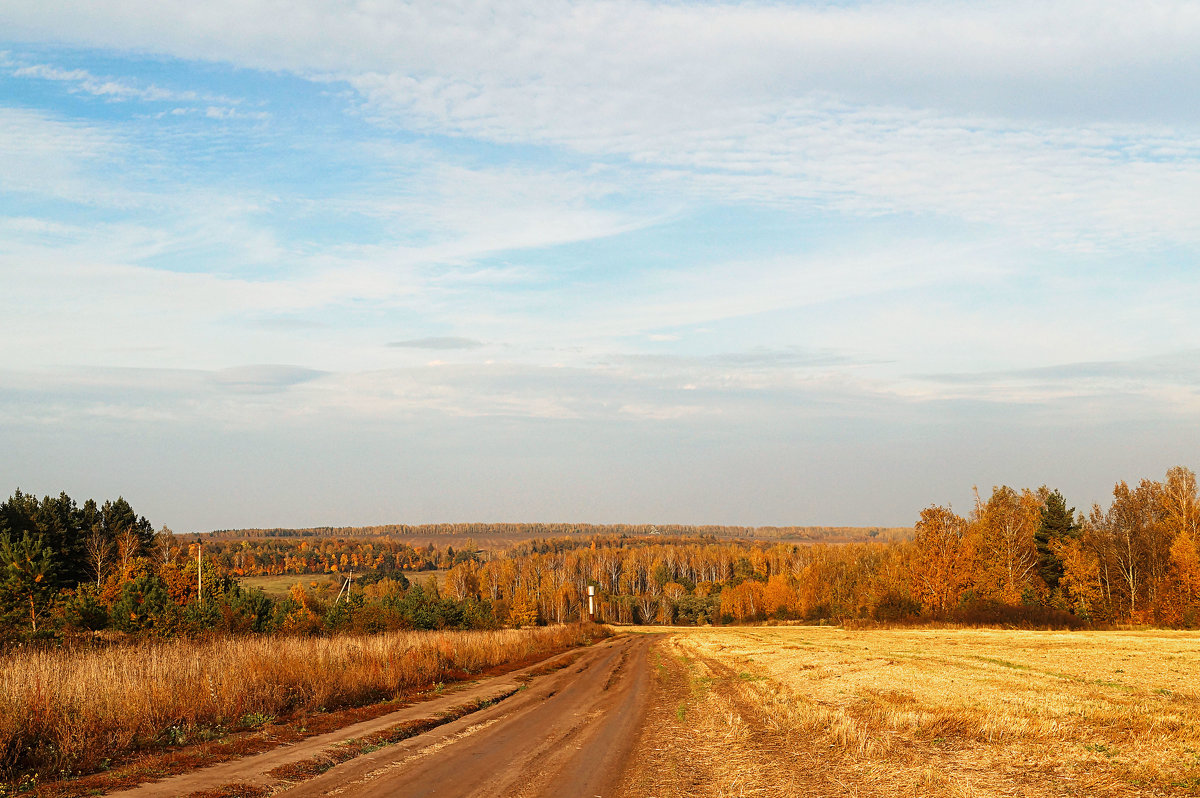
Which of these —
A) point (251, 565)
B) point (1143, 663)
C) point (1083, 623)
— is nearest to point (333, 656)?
point (1143, 663)

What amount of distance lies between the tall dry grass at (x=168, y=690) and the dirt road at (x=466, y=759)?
7.57ft

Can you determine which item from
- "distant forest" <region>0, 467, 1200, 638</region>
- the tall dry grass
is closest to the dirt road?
the tall dry grass

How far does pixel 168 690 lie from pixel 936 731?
16.1 metres

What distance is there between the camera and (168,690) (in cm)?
1584

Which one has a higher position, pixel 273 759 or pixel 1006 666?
pixel 273 759

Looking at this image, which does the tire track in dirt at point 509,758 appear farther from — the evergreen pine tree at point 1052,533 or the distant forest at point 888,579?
the evergreen pine tree at point 1052,533

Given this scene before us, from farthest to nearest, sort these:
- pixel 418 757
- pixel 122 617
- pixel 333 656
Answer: pixel 122 617
pixel 333 656
pixel 418 757

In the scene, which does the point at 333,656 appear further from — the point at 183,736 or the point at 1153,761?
the point at 1153,761

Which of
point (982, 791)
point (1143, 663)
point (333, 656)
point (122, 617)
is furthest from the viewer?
point (122, 617)

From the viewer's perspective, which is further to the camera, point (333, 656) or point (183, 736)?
point (333, 656)

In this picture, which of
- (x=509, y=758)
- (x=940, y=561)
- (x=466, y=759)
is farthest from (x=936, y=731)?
(x=940, y=561)

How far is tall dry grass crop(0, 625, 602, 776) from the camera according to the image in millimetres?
12398

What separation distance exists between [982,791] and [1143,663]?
23.0 meters

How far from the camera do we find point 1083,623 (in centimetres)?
5522
